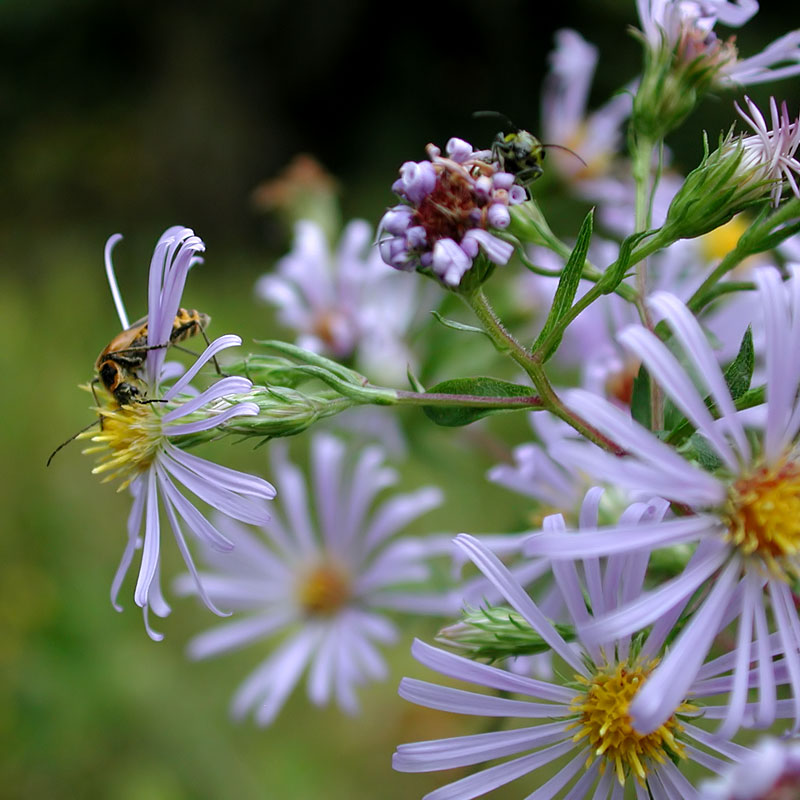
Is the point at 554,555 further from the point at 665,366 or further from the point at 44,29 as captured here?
the point at 44,29

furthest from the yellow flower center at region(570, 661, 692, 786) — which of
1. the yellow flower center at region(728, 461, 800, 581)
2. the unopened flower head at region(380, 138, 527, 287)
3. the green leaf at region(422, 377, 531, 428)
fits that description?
the unopened flower head at region(380, 138, 527, 287)

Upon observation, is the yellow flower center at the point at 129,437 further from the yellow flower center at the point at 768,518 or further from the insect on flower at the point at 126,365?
the yellow flower center at the point at 768,518

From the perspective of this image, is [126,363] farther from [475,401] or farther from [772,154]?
[772,154]

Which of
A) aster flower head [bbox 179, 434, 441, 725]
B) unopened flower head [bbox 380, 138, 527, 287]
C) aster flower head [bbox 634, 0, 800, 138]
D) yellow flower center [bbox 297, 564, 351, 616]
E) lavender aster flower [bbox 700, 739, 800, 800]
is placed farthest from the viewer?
yellow flower center [bbox 297, 564, 351, 616]

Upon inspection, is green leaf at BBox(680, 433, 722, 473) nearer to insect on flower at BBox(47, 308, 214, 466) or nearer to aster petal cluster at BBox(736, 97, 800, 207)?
aster petal cluster at BBox(736, 97, 800, 207)

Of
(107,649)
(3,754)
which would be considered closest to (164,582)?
(107,649)
